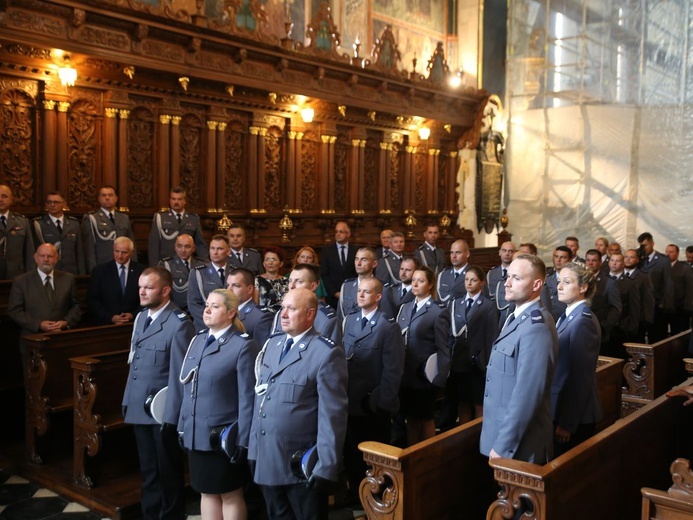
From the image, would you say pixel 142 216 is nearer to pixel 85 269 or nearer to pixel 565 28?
pixel 85 269

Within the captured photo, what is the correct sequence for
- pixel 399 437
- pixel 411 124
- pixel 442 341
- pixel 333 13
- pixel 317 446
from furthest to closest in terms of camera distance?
1. pixel 411 124
2. pixel 333 13
3. pixel 399 437
4. pixel 442 341
5. pixel 317 446

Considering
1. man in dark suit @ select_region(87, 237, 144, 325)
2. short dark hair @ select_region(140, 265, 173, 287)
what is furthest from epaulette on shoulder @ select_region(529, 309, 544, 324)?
man in dark suit @ select_region(87, 237, 144, 325)

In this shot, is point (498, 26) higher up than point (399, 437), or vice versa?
point (498, 26)

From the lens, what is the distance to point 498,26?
15445 millimetres

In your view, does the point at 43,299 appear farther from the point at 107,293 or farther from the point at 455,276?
the point at 455,276

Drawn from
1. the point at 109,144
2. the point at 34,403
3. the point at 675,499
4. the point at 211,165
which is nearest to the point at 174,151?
the point at 211,165

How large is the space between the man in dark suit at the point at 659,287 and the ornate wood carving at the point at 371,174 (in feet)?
15.3

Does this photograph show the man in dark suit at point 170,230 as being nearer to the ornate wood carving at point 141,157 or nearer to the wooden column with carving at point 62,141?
the ornate wood carving at point 141,157

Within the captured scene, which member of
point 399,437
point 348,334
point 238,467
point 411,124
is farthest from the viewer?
point 411,124

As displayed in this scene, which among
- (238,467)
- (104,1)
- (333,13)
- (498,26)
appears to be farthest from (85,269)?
(498,26)

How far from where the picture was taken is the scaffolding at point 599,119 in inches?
561

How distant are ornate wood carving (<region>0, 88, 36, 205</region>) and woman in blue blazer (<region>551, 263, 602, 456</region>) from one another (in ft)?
20.9

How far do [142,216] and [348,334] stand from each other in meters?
5.00

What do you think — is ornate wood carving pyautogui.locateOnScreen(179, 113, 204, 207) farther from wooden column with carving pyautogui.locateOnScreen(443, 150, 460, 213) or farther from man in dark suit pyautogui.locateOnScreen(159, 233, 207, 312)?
wooden column with carving pyautogui.locateOnScreen(443, 150, 460, 213)
